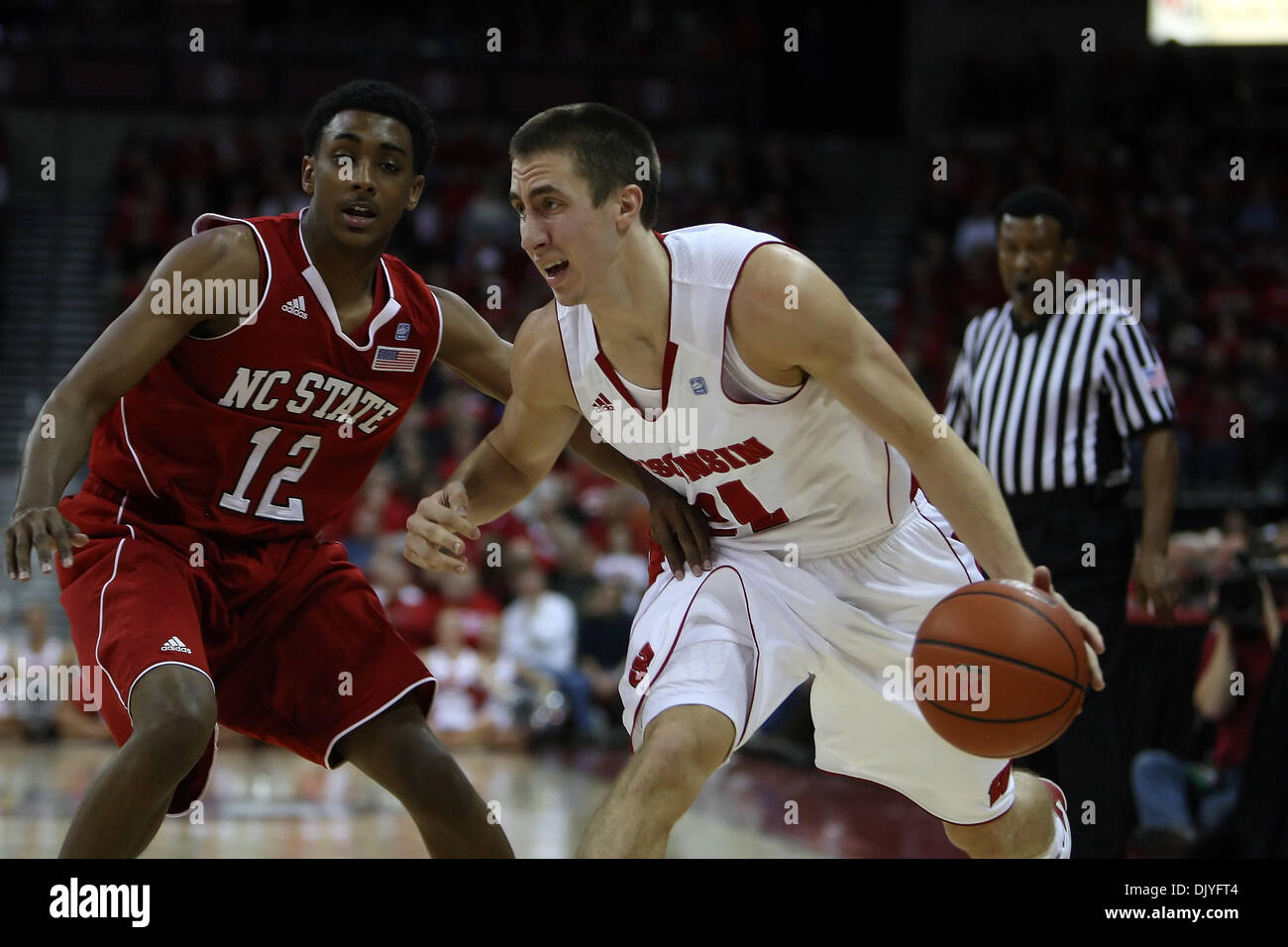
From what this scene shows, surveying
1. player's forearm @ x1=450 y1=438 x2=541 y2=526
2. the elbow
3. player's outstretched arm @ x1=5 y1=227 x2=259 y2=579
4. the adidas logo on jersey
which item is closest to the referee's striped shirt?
the elbow

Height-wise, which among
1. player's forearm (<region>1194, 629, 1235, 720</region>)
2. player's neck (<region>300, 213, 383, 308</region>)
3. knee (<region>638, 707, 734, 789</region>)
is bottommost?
player's forearm (<region>1194, 629, 1235, 720</region>)

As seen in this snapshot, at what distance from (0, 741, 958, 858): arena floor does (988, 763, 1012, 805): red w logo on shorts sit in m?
2.23

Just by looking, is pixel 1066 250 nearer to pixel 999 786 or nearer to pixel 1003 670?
pixel 999 786

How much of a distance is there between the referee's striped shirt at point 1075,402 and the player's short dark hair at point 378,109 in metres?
2.19

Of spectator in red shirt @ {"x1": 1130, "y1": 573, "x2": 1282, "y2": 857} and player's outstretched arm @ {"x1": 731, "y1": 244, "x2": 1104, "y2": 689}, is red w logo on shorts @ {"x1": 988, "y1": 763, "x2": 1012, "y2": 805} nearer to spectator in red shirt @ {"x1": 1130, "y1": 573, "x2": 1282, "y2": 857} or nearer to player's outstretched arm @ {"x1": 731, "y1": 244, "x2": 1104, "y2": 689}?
player's outstretched arm @ {"x1": 731, "y1": 244, "x2": 1104, "y2": 689}

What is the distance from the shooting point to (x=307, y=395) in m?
3.78

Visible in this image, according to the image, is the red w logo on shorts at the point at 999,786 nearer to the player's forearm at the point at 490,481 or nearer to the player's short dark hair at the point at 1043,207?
the player's forearm at the point at 490,481

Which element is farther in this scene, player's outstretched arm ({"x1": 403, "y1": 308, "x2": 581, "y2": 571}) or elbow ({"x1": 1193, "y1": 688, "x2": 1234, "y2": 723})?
elbow ({"x1": 1193, "y1": 688, "x2": 1234, "y2": 723})

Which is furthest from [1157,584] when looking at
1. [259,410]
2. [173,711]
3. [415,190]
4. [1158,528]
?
[173,711]

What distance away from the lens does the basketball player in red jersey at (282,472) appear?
3604 mm

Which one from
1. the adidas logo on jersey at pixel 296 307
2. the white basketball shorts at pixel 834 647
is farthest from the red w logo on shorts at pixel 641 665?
the adidas logo on jersey at pixel 296 307

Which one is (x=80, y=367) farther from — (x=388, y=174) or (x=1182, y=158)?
(x=1182, y=158)

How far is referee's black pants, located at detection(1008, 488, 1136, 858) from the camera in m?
4.61
